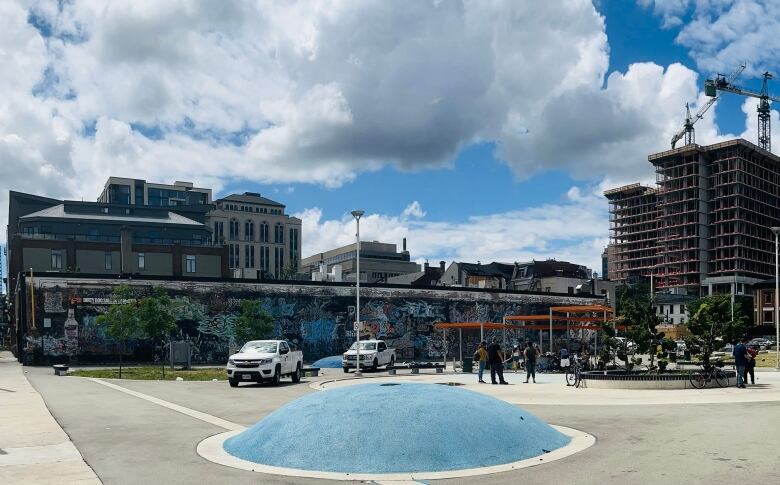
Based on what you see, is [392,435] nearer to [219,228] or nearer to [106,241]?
[106,241]

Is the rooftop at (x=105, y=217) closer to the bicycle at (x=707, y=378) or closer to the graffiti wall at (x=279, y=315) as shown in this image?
the graffiti wall at (x=279, y=315)

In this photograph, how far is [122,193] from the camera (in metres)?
162

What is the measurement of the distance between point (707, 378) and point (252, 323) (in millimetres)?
32691

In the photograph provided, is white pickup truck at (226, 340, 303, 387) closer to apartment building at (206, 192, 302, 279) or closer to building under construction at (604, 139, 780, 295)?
apartment building at (206, 192, 302, 279)

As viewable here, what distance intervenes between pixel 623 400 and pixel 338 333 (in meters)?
39.3

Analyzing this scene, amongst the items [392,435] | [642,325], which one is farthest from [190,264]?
[392,435]

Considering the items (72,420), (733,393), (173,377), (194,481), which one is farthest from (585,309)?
(194,481)

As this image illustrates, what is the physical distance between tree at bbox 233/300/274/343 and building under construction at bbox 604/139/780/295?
129 m

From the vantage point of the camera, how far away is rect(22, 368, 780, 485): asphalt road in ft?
33.4

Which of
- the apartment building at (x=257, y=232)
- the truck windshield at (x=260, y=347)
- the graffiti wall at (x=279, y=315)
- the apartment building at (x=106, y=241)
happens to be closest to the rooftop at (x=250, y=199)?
the apartment building at (x=257, y=232)

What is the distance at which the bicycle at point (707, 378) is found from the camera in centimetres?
2562

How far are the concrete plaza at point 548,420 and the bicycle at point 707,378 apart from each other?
0.94m

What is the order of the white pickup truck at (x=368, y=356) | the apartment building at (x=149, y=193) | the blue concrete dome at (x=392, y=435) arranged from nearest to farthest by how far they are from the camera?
the blue concrete dome at (x=392, y=435)
the white pickup truck at (x=368, y=356)
the apartment building at (x=149, y=193)

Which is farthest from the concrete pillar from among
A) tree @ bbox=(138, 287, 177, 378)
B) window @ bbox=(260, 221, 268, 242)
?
window @ bbox=(260, 221, 268, 242)
